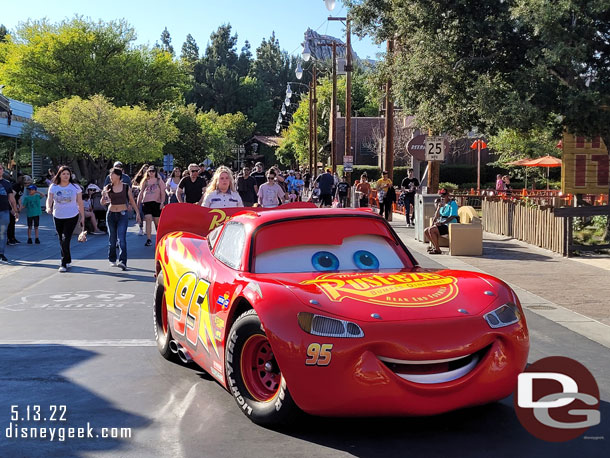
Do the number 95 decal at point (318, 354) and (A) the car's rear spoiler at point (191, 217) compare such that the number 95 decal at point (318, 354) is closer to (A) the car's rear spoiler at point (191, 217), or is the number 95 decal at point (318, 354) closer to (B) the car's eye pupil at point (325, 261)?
(B) the car's eye pupil at point (325, 261)

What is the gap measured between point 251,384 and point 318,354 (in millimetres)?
761

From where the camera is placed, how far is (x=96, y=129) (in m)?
47.0

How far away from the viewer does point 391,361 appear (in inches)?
194

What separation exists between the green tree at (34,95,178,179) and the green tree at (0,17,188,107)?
300 inches

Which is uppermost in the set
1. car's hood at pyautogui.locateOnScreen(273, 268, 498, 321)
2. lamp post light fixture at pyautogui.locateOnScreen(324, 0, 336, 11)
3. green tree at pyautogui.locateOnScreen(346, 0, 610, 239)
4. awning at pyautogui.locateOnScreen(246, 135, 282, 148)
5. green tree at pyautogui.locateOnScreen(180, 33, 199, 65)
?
green tree at pyautogui.locateOnScreen(180, 33, 199, 65)

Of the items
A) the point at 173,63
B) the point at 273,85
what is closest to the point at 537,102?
the point at 173,63

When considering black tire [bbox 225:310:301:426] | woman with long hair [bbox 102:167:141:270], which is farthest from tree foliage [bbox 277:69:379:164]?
black tire [bbox 225:310:301:426]

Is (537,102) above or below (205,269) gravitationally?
above

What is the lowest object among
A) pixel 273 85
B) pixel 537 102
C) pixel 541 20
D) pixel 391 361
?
pixel 391 361

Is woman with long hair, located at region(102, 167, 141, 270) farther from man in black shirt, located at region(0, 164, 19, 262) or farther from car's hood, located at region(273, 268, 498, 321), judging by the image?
car's hood, located at region(273, 268, 498, 321)

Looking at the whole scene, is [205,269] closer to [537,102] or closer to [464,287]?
[464,287]

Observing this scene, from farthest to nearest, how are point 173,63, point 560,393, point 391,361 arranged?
point 173,63 → point 560,393 → point 391,361

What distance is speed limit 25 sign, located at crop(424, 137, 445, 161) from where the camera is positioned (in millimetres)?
22688

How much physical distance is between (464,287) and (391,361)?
0.94 metres
